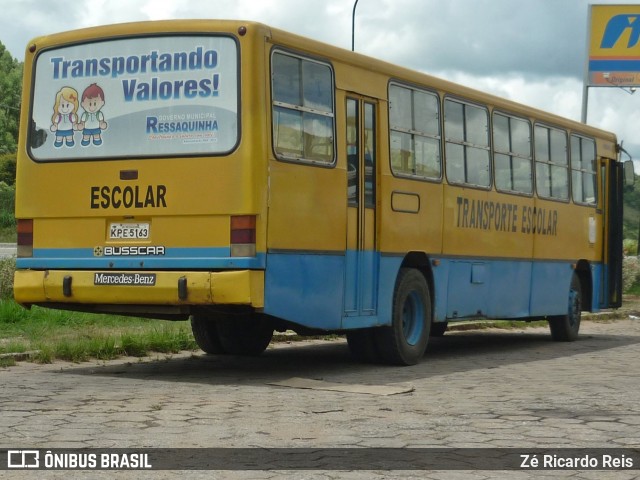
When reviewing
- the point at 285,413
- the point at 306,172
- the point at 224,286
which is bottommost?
the point at 285,413

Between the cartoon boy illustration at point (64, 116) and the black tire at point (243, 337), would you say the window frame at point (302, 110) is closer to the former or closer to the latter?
the cartoon boy illustration at point (64, 116)

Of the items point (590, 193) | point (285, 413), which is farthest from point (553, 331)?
point (285, 413)

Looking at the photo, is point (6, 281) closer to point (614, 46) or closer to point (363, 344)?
point (363, 344)

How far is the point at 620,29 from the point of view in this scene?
148 feet

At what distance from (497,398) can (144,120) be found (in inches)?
162

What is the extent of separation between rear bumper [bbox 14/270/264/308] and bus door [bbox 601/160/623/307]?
10.2 m

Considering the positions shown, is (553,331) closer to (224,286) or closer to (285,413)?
(224,286)

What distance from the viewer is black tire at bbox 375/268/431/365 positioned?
13.9m

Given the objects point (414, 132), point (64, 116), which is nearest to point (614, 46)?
point (414, 132)

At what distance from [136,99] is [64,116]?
33.9 inches

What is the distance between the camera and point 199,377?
12477 millimetres

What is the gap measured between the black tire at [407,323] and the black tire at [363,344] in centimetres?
9

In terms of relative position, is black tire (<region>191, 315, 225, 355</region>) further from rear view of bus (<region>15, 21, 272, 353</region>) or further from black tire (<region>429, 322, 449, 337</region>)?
black tire (<region>429, 322, 449, 337</region>)

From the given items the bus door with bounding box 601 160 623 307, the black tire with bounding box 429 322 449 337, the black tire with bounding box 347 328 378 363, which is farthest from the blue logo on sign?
the black tire with bounding box 347 328 378 363
